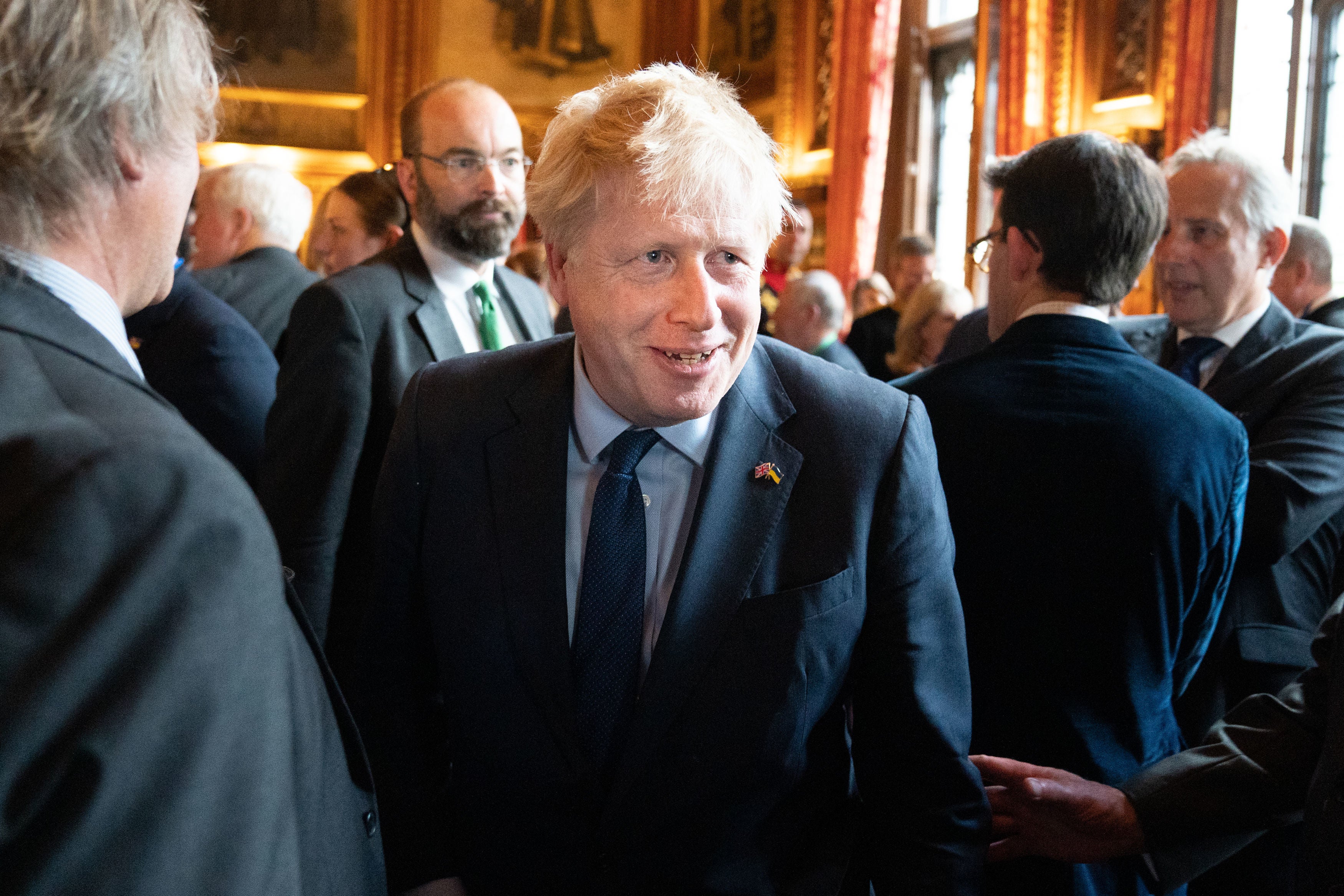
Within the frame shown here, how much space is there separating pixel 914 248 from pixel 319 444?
6.76 meters

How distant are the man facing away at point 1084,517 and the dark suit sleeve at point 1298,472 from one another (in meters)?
0.28

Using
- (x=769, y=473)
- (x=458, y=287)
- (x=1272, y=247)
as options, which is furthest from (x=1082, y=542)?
(x=458, y=287)

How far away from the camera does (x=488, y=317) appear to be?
3201mm

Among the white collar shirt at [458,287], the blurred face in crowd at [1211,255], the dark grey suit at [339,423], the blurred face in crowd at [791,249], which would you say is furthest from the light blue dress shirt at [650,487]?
the blurred face in crowd at [791,249]

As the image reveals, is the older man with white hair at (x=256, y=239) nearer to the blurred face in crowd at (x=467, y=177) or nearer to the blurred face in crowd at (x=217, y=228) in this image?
the blurred face in crowd at (x=217, y=228)

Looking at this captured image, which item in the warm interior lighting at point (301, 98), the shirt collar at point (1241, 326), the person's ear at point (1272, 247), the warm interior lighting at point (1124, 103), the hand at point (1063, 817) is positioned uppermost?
the warm interior lighting at point (301, 98)

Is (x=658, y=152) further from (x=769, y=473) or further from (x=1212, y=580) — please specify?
(x=1212, y=580)

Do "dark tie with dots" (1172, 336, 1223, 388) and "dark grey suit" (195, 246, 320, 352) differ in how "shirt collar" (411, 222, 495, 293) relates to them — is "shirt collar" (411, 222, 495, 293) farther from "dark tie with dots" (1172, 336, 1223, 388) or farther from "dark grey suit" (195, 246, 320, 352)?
"dark tie with dots" (1172, 336, 1223, 388)

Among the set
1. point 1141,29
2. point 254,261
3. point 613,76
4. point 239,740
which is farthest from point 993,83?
point 239,740

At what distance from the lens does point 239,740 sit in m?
0.92

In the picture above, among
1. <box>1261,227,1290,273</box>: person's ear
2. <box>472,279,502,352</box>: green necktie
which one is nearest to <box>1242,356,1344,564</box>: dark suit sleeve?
<box>1261,227,1290,273</box>: person's ear

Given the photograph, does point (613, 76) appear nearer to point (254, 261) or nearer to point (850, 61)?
point (254, 261)

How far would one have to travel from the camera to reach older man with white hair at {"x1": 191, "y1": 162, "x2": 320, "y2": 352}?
13.8 ft

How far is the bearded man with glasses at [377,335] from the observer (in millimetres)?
2764
